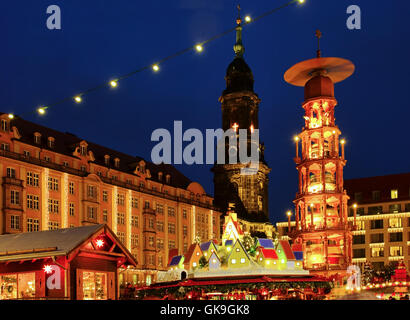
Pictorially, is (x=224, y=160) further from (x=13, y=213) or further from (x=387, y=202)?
(x=13, y=213)

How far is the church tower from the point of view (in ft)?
344

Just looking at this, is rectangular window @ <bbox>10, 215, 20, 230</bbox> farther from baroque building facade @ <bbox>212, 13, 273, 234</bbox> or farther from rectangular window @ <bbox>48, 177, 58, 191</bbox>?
baroque building facade @ <bbox>212, 13, 273, 234</bbox>

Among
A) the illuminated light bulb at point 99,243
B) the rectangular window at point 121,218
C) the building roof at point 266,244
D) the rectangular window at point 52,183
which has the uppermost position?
the rectangular window at point 52,183

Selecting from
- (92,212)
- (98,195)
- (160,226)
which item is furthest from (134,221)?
(92,212)

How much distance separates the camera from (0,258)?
28.5 meters

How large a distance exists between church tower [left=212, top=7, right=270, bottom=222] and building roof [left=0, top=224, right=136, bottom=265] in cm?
7212

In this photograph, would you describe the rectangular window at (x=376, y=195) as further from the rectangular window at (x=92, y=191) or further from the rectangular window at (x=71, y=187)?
the rectangular window at (x=71, y=187)

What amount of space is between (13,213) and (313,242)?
100 ft

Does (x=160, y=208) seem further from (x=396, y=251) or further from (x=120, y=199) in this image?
(x=396, y=251)

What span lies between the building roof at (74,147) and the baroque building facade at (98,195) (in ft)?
0.43

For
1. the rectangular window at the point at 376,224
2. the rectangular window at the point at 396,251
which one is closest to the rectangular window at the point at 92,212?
the rectangular window at the point at 376,224

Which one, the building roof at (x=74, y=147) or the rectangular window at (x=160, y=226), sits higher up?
the building roof at (x=74, y=147)

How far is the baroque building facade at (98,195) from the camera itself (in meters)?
64.2
